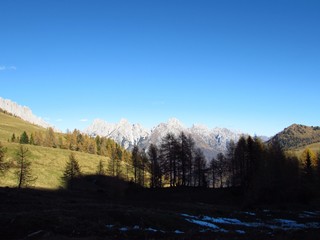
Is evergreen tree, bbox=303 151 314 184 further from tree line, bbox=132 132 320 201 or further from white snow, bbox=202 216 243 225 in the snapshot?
white snow, bbox=202 216 243 225

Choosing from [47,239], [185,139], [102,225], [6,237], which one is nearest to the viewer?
[47,239]

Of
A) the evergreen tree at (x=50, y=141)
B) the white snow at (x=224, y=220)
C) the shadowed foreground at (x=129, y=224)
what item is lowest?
the white snow at (x=224, y=220)

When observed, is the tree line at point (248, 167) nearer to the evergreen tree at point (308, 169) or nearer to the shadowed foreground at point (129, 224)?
the evergreen tree at point (308, 169)

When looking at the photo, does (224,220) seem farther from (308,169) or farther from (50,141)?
(50,141)

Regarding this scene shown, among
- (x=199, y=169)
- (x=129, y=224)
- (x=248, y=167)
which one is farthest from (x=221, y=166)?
(x=129, y=224)

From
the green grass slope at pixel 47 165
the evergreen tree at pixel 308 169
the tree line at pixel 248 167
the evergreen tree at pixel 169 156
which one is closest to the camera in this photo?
the tree line at pixel 248 167

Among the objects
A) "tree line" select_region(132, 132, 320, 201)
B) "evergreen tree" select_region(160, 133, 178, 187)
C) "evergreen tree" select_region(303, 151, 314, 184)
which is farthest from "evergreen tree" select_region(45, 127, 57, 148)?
"evergreen tree" select_region(303, 151, 314, 184)

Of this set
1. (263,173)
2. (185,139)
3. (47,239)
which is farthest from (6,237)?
(185,139)

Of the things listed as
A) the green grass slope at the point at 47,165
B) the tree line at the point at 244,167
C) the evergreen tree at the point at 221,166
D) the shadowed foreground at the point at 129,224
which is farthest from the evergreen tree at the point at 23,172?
the evergreen tree at the point at 221,166

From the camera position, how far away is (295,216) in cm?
4566

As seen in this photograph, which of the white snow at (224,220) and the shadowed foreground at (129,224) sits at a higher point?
the shadowed foreground at (129,224)

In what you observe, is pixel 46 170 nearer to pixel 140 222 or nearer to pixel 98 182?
pixel 98 182

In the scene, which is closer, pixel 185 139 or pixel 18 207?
pixel 18 207

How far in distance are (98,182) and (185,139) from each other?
36464 millimetres
